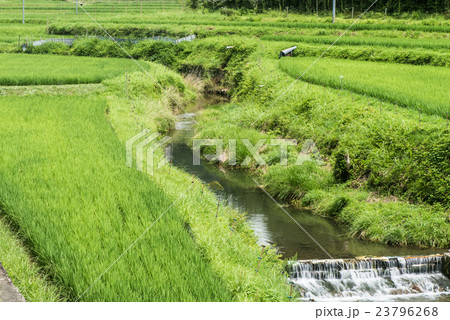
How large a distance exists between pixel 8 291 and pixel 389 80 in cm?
1095

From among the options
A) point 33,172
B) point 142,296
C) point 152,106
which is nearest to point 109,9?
point 152,106

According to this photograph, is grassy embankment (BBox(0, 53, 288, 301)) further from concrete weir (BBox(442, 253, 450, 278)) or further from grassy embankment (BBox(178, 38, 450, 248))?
concrete weir (BBox(442, 253, 450, 278))

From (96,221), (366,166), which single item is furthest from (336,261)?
(366,166)

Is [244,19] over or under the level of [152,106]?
over

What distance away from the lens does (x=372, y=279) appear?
6.92 meters

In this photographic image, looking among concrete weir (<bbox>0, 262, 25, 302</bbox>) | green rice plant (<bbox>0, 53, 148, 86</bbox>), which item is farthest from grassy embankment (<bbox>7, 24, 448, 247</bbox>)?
green rice plant (<bbox>0, 53, 148, 86</bbox>)

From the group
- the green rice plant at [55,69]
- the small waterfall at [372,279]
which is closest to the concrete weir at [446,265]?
the small waterfall at [372,279]

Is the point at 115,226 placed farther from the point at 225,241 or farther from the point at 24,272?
the point at 225,241

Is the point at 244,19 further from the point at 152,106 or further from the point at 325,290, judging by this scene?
the point at 325,290

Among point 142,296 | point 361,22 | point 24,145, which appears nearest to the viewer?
point 142,296

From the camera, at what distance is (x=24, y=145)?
9219mm

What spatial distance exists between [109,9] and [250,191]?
45.2 m

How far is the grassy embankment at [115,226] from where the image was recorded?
4.79m

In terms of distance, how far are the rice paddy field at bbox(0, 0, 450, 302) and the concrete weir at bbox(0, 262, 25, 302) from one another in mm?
197
